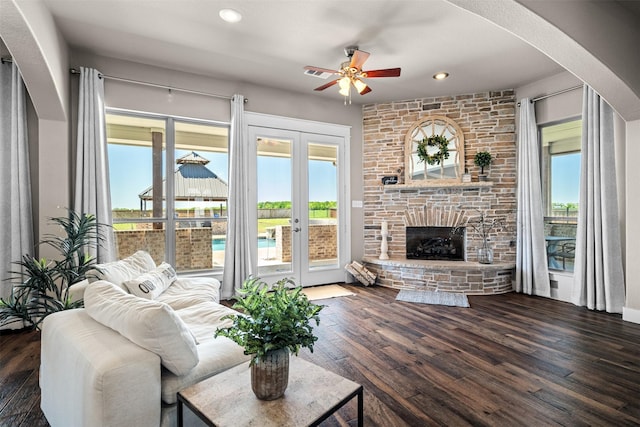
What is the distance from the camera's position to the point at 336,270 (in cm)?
554

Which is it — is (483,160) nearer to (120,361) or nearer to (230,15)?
(230,15)

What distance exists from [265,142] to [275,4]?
2223mm

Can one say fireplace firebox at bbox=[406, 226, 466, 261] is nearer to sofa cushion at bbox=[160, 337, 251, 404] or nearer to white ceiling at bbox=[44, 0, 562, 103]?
white ceiling at bbox=[44, 0, 562, 103]

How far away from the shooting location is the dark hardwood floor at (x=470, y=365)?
6.49 ft

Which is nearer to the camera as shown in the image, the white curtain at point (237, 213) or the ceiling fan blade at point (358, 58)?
the ceiling fan blade at point (358, 58)

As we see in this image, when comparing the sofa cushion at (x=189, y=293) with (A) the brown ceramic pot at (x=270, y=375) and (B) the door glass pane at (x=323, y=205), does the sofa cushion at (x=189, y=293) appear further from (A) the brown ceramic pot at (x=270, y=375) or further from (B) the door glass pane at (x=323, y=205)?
(B) the door glass pane at (x=323, y=205)

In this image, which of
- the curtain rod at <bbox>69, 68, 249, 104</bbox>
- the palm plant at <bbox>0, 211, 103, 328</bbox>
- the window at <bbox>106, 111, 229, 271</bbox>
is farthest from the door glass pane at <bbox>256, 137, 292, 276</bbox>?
the palm plant at <bbox>0, 211, 103, 328</bbox>

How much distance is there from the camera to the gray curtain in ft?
11.1

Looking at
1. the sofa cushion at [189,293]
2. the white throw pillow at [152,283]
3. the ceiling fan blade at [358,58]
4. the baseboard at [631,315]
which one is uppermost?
the ceiling fan blade at [358,58]

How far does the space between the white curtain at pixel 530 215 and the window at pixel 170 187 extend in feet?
14.1

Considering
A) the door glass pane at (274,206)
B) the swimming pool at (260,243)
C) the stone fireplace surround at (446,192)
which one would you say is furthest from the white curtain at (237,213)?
the stone fireplace surround at (446,192)

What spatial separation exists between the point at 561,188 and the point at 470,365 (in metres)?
3.37

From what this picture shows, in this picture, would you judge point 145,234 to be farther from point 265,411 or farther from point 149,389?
point 265,411

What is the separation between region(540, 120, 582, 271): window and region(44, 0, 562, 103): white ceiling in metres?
0.87
